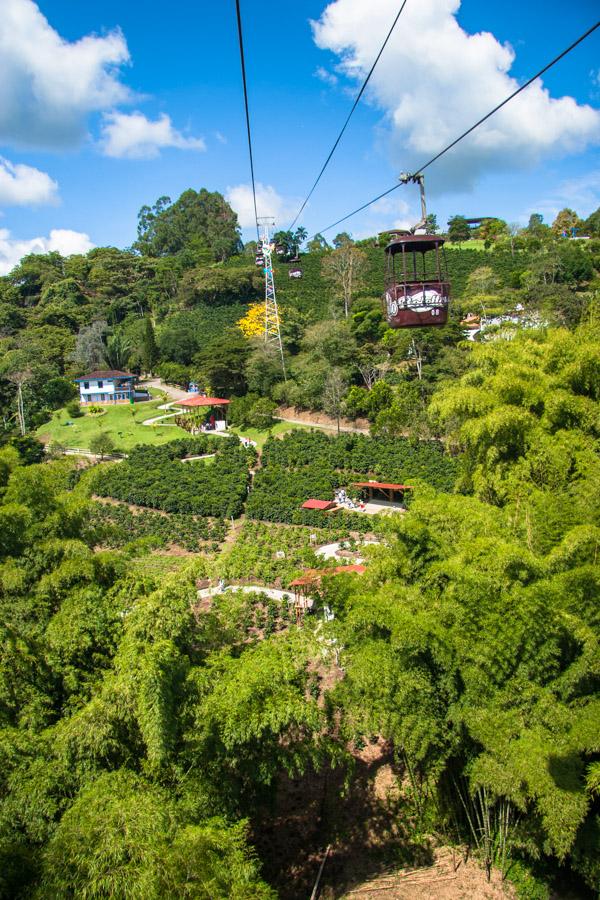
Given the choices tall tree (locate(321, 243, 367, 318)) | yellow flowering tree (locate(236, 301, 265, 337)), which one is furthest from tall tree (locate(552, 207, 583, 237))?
yellow flowering tree (locate(236, 301, 265, 337))

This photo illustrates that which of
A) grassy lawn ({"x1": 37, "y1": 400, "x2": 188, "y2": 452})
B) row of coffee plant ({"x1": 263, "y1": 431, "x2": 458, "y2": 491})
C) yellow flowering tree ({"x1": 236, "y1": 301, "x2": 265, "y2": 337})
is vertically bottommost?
row of coffee plant ({"x1": 263, "y1": 431, "x2": 458, "y2": 491})

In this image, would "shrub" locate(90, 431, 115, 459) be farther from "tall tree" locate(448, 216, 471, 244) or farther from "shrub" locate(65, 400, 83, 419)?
"tall tree" locate(448, 216, 471, 244)

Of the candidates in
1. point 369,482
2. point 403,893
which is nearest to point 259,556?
point 369,482

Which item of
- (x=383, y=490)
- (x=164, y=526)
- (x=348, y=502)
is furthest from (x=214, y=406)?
(x=383, y=490)

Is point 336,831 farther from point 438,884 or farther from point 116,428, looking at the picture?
point 116,428

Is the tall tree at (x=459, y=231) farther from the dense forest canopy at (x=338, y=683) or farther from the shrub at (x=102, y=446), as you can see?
the dense forest canopy at (x=338, y=683)

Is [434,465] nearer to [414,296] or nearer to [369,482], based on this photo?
[369,482]

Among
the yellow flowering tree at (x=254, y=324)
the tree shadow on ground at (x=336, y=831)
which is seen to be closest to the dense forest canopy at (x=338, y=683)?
the tree shadow on ground at (x=336, y=831)
